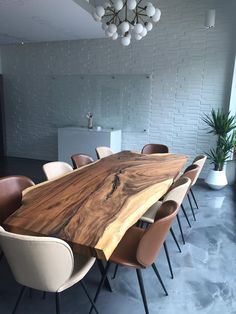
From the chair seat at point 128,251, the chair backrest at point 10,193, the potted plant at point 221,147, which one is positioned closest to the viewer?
the chair seat at point 128,251

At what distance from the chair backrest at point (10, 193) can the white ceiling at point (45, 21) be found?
7.22 feet

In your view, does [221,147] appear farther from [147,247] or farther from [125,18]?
[147,247]

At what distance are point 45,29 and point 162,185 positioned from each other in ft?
12.3

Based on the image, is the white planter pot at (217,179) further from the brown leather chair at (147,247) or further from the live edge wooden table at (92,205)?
the brown leather chair at (147,247)

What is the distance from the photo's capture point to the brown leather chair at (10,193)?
203 cm

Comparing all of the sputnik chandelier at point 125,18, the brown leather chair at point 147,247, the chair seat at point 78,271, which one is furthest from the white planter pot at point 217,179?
the chair seat at point 78,271

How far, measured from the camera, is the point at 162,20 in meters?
4.87

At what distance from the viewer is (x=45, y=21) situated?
4.00 m

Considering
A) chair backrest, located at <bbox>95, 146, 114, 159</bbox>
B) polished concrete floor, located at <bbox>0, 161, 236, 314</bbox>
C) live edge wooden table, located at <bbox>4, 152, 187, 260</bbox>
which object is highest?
chair backrest, located at <bbox>95, 146, 114, 159</bbox>

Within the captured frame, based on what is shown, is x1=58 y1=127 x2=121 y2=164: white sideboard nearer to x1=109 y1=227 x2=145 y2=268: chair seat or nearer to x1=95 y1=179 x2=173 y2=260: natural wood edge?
x1=95 y1=179 x2=173 y2=260: natural wood edge

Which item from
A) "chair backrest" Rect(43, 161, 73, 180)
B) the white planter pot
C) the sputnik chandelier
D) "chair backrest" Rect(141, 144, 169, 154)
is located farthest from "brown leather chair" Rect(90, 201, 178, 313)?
the white planter pot

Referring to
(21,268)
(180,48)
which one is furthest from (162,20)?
(21,268)

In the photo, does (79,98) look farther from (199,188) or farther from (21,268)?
(21,268)

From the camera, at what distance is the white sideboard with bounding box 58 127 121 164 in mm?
5134
